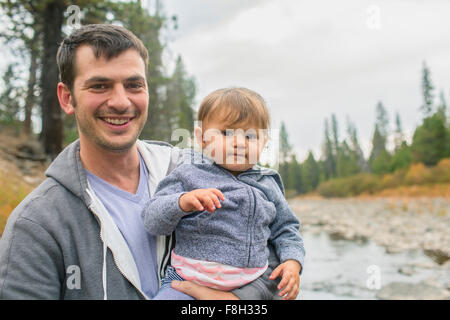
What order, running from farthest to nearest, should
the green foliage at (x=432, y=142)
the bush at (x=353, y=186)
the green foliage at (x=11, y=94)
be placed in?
the bush at (x=353, y=186) → the green foliage at (x=432, y=142) → the green foliage at (x=11, y=94)

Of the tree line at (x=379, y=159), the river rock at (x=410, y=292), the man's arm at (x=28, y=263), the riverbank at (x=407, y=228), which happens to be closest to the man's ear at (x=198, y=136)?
the man's arm at (x=28, y=263)

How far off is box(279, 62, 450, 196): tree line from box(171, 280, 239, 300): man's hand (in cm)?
2957

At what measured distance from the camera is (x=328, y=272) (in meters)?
9.42

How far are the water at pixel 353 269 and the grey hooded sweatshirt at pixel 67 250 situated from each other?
5.59 meters

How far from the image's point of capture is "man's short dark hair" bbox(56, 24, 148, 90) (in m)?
1.99

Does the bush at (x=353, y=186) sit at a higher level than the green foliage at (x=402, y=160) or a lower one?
lower

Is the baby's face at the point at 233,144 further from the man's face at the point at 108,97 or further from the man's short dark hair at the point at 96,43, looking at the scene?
the man's short dark hair at the point at 96,43

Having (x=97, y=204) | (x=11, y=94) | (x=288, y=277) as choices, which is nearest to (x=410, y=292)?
(x=288, y=277)

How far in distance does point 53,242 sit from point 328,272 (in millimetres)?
8763

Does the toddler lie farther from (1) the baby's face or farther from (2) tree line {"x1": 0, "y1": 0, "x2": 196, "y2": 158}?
(2) tree line {"x1": 0, "y1": 0, "x2": 196, "y2": 158}

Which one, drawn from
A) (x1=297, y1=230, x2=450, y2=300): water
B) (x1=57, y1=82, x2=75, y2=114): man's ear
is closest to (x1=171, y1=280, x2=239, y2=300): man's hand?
(x1=57, y1=82, x2=75, y2=114): man's ear

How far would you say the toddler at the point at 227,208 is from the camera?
185 centimetres

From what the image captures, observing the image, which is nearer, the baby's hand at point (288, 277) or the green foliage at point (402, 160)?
the baby's hand at point (288, 277)
